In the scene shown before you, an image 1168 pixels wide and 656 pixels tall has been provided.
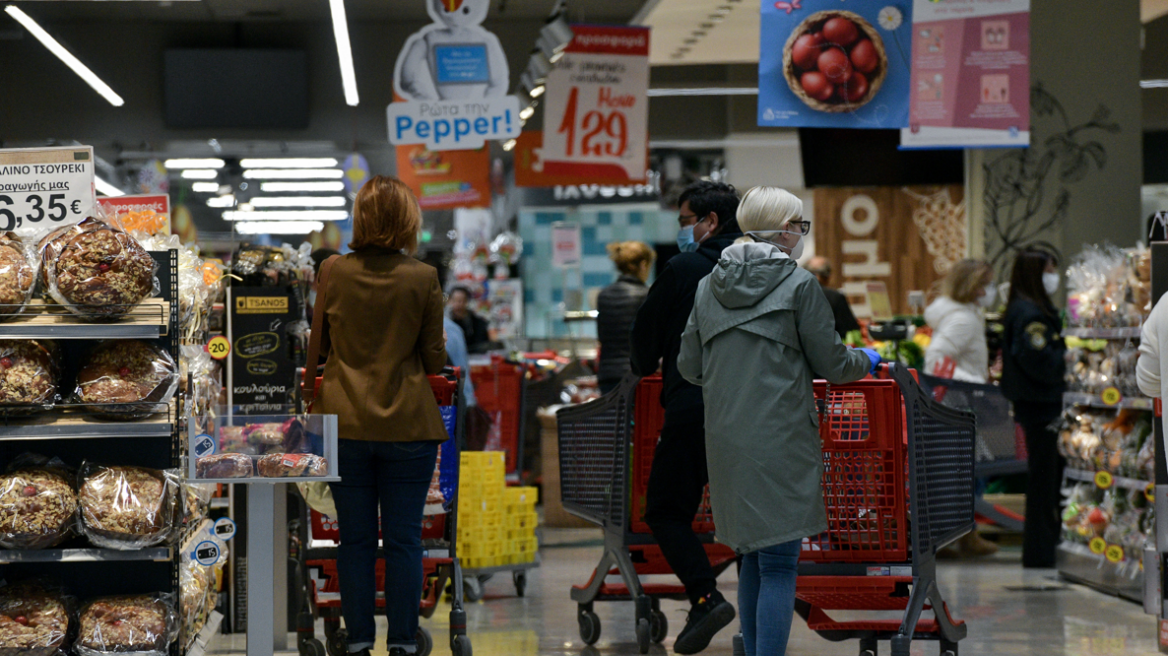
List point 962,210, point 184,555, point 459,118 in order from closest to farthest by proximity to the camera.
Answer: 1. point 184,555
2. point 459,118
3. point 962,210

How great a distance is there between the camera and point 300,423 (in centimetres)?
338

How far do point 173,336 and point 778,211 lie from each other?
1894 mm

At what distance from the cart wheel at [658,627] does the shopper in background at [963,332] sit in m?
3.00

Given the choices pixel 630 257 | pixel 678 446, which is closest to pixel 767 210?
pixel 678 446

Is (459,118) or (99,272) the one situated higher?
(459,118)

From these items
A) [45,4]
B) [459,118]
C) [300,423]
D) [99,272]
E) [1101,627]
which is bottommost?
[1101,627]

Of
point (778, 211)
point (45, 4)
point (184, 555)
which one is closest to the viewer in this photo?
point (778, 211)

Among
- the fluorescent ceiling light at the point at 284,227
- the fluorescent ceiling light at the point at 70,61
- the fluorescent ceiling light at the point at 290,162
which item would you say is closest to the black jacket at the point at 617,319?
the fluorescent ceiling light at the point at 70,61

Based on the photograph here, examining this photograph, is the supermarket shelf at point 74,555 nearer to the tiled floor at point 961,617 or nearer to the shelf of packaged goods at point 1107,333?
the tiled floor at point 961,617

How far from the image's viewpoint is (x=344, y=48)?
10.7 m

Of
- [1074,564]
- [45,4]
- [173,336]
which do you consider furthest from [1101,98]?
[45,4]

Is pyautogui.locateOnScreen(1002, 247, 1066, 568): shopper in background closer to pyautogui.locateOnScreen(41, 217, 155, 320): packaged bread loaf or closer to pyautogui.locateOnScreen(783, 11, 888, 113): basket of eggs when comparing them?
pyautogui.locateOnScreen(783, 11, 888, 113): basket of eggs

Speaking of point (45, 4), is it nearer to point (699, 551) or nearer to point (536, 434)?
point (536, 434)

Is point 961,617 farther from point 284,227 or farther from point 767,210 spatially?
point 284,227
